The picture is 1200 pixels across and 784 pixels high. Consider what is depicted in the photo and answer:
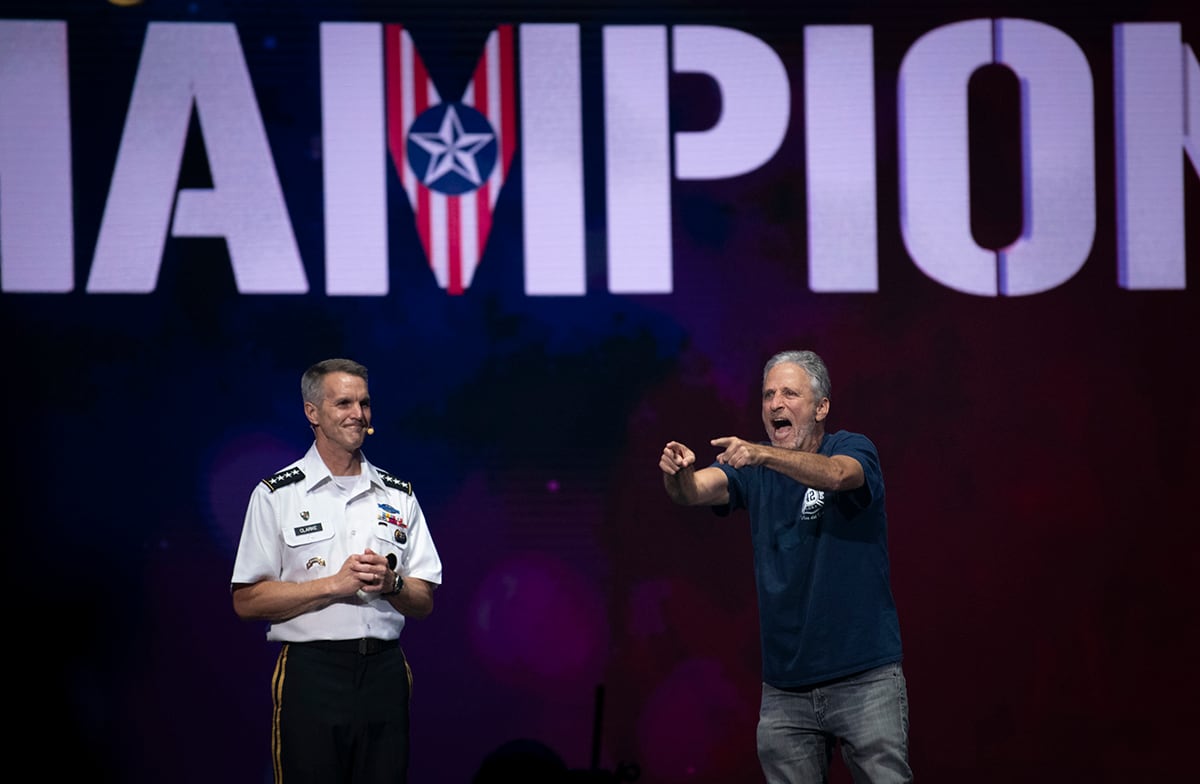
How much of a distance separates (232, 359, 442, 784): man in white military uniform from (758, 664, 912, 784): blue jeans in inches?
41.5

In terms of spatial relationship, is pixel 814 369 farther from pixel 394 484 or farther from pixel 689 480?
pixel 394 484

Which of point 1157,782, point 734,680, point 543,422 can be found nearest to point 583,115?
point 543,422

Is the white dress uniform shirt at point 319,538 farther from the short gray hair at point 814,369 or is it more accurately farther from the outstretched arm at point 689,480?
the short gray hair at point 814,369

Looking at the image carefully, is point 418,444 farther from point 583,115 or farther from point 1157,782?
point 1157,782

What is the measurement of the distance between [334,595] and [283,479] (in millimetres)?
404

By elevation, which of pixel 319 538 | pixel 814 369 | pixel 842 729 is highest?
pixel 814 369

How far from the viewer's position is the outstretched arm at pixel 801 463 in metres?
3.09

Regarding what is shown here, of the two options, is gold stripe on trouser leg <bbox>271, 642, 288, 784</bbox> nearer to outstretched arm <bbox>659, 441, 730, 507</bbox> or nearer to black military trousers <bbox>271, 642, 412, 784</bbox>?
black military trousers <bbox>271, 642, 412, 784</bbox>

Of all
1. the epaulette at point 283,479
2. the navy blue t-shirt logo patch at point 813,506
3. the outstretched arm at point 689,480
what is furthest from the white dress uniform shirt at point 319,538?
the navy blue t-shirt logo patch at point 813,506

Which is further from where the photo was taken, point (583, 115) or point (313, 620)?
point (583, 115)

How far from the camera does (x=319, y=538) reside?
3.45m

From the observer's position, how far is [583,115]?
4.78m

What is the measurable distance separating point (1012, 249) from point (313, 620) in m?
3.09

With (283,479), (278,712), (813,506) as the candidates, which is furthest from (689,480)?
(278,712)
